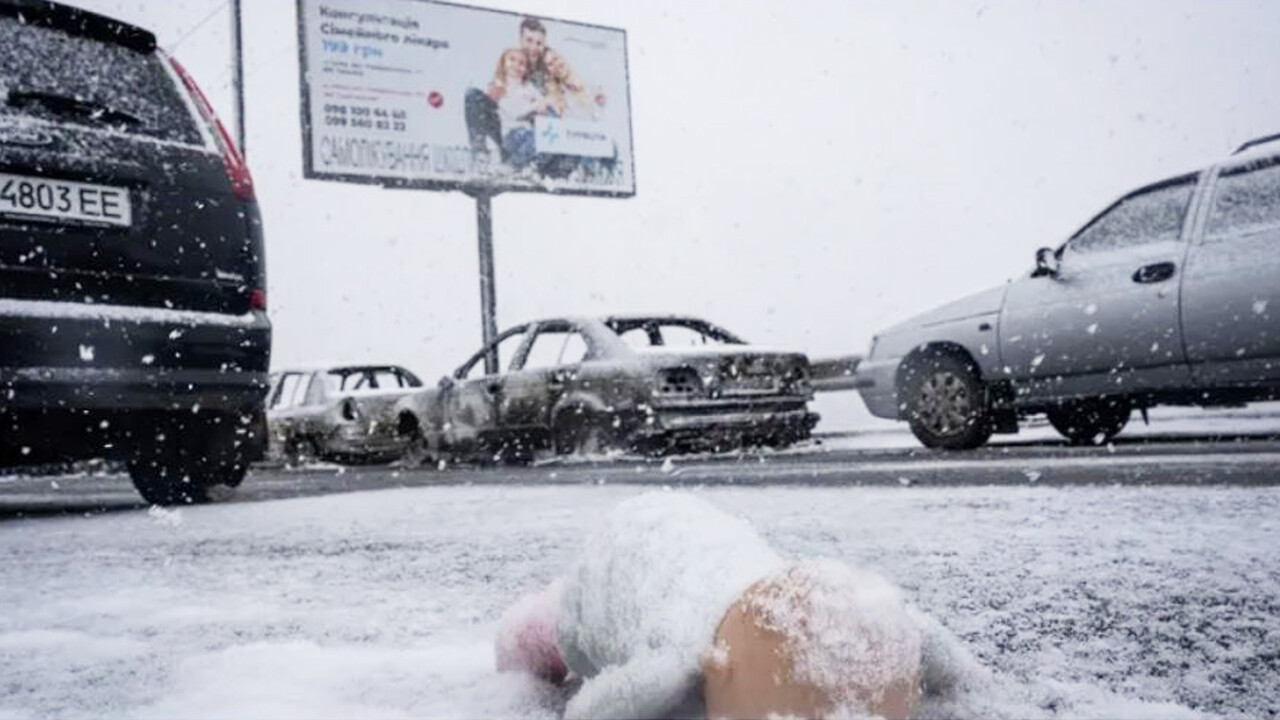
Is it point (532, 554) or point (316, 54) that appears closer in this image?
point (532, 554)

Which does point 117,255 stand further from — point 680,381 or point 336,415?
point 336,415

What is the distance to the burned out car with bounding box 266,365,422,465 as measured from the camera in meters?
11.6

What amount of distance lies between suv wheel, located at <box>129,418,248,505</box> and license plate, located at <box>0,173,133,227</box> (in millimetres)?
969

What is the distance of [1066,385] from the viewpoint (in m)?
6.98

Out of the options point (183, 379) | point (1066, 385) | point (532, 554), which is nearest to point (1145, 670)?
point (532, 554)

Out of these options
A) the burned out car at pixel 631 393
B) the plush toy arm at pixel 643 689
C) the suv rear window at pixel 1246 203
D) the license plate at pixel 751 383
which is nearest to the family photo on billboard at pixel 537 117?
the burned out car at pixel 631 393

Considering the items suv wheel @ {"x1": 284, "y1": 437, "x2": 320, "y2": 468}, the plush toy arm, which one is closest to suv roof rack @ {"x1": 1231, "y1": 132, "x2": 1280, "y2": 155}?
the plush toy arm

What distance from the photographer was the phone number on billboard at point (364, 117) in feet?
62.5

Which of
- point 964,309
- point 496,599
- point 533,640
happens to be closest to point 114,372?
point 496,599

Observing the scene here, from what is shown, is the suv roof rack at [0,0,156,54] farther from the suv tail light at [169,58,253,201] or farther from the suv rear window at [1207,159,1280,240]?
the suv rear window at [1207,159,1280,240]

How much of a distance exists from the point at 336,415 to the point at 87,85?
7.78 metres

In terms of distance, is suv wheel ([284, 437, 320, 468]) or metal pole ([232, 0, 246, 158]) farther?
metal pole ([232, 0, 246, 158])

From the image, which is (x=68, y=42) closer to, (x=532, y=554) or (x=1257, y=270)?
(x=532, y=554)

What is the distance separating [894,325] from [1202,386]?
2.19 m
